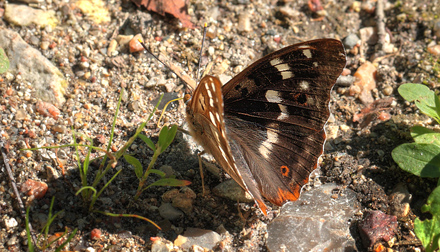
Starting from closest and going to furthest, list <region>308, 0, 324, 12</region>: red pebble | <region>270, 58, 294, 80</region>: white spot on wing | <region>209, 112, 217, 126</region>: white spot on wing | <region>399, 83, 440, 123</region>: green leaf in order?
<region>209, 112, 217, 126</region>: white spot on wing, <region>270, 58, 294, 80</region>: white spot on wing, <region>399, 83, 440, 123</region>: green leaf, <region>308, 0, 324, 12</region>: red pebble

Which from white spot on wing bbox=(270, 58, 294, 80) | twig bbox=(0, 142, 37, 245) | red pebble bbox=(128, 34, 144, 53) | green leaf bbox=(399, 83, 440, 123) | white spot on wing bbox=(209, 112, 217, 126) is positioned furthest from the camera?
red pebble bbox=(128, 34, 144, 53)

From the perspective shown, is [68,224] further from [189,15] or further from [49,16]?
[189,15]

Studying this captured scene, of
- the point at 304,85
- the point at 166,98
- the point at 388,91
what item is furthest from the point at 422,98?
the point at 166,98

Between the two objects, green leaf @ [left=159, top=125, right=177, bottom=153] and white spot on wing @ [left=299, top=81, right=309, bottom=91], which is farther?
white spot on wing @ [left=299, top=81, right=309, bottom=91]

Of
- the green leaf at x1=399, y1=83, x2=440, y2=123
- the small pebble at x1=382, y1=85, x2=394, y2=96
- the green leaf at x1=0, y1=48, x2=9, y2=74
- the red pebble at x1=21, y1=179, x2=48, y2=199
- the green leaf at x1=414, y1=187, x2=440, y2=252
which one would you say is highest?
the green leaf at x1=399, y1=83, x2=440, y2=123

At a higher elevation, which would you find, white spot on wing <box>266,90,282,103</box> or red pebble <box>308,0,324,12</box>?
red pebble <box>308,0,324,12</box>

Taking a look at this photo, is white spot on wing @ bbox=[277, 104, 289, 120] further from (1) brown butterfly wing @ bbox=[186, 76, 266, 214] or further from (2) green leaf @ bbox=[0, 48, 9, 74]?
(2) green leaf @ bbox=[0, 48, 9, 74]

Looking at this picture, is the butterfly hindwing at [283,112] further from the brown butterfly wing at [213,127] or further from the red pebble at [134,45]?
the red pebble at [134,45]

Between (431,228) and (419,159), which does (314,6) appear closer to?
(419,159)

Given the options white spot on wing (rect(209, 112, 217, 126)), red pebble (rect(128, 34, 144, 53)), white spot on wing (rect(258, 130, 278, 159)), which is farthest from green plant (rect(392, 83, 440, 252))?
red pebble (rect(128, 34, 144, 53))
